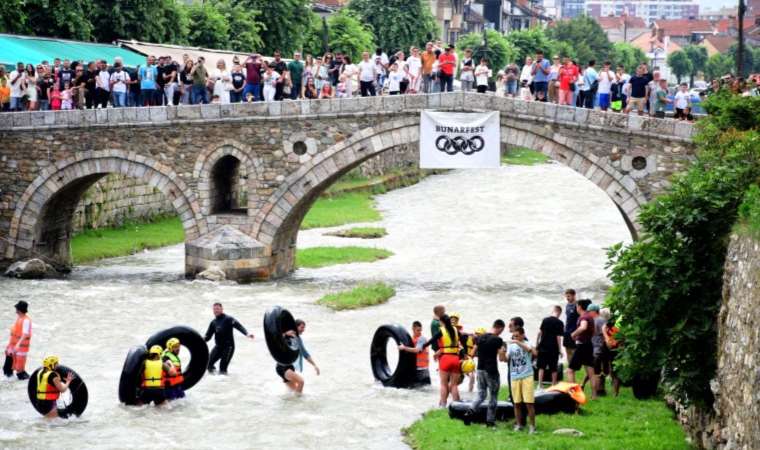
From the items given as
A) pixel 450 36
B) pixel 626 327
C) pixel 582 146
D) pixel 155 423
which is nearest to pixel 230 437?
pixel 155 423

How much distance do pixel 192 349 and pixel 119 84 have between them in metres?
14.7

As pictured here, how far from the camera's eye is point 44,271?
3606 centimetres

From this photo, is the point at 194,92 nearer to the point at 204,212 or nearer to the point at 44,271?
the point at 204,212

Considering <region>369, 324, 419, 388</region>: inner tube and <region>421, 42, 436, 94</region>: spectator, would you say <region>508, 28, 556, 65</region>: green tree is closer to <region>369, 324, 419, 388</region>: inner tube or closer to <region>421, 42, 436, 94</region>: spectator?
<region>421, 42, 436, 94</region>: spectator

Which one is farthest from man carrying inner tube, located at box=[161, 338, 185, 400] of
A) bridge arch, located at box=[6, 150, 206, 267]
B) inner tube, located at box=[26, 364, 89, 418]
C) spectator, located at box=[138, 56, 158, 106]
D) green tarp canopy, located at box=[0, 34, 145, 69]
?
green tarp canopy, located at box=[0, 34, 145, 69]

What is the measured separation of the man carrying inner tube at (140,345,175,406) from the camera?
21766mm

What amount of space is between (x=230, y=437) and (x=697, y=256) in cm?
714

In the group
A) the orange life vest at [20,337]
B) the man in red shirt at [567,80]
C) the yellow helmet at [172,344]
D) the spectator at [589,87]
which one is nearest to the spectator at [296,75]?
the man in red shirt at [567,80]

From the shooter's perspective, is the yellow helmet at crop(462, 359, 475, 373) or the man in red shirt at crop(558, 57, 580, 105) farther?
the man in red shirt at crop(558, 57, 580, 105)

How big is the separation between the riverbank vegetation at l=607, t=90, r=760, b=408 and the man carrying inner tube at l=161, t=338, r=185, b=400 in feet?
22.4

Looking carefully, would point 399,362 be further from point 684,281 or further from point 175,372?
point 684,281

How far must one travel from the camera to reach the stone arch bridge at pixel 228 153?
34500 millimetres

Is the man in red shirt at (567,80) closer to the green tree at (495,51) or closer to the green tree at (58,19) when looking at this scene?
the green tree at (58,19)

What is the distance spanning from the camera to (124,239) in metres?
41.9
